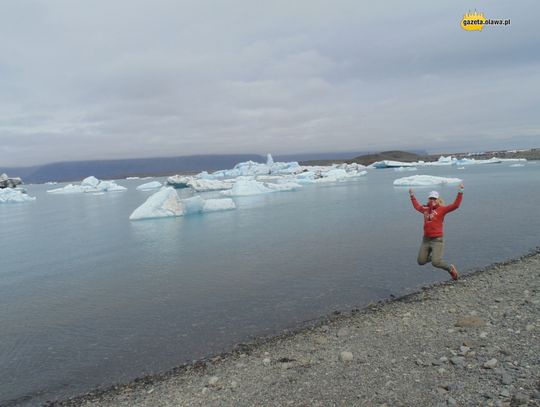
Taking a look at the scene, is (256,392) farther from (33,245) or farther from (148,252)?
(33,245)

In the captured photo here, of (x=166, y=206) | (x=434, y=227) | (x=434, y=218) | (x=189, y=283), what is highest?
(x=434, y=218)

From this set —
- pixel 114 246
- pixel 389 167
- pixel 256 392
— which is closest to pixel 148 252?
pixel 114 246

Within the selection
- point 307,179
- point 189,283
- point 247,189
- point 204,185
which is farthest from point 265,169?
point 189,283

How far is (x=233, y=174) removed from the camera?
224ft

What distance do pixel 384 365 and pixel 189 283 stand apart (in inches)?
170

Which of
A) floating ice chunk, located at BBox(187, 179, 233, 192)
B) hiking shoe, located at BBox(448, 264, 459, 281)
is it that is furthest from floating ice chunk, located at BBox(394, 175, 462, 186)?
hiking shoe, located at BBox(448, 264, 459, 281)

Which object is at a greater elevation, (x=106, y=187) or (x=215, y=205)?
(x=215, y=205)

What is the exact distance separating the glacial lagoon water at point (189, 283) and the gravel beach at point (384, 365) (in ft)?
1.62

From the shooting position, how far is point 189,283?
6.96 meters

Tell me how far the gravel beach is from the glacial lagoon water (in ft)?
1.62

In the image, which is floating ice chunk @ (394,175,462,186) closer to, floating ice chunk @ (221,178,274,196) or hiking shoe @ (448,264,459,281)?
floating ice chunk @ (221,178,274,196)

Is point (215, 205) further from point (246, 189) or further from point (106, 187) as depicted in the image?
point (106, 187)

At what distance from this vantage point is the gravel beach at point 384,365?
2879mm

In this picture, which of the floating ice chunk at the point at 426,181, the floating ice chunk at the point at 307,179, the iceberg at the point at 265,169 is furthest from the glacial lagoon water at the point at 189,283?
the iceberg at the point at 265,169
